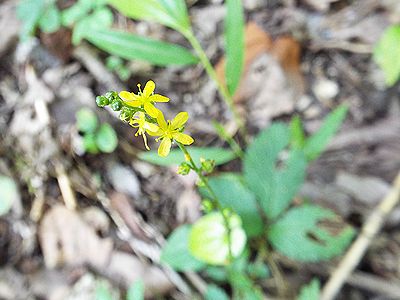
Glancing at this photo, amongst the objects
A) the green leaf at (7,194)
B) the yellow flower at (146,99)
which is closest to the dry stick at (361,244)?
the yellow flower at (146,99)

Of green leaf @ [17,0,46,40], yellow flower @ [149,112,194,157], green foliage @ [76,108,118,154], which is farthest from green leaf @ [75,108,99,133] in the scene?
yellow flower @ [149,112,194,157]

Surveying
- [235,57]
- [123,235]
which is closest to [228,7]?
[235,57]

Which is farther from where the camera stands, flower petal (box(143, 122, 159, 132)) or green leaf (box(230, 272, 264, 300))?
green leaf (box(230, 272, 264, 300))

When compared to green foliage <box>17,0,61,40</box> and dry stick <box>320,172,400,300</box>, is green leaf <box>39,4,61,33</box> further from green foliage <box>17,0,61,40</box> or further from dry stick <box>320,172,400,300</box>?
dry stick <box>320,172,400,300</box>

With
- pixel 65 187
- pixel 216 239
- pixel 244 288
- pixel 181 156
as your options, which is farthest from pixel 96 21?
pixel 244 288

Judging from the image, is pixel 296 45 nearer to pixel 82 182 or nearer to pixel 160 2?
pixel 160 2

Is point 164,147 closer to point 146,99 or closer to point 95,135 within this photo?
point 146,99
